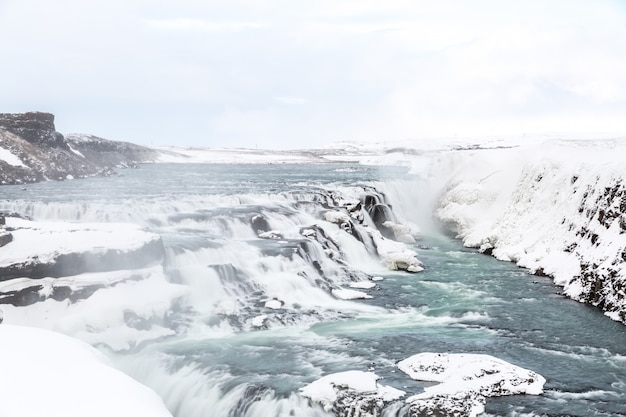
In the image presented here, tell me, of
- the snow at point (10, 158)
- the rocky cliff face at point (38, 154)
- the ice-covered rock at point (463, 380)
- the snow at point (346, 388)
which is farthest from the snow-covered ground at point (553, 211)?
the snow at point (10, 158)

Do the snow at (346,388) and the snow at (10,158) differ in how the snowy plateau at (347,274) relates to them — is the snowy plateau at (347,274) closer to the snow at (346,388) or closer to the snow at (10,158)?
the snow at (346,388)

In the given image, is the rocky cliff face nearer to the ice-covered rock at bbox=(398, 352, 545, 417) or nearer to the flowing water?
the flowing water

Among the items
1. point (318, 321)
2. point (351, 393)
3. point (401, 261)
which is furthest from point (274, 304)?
point (401, 261)

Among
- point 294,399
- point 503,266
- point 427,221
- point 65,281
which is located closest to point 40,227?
point 65,281

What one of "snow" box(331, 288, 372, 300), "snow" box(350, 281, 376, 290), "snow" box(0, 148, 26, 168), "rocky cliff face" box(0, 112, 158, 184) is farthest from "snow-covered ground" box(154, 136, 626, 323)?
"snow" box(0, 148, 26, 168)

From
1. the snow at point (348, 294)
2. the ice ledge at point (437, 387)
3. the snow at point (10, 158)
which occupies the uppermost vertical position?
the snow at point (10, 158)

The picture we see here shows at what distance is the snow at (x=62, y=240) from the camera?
1681 centimetres

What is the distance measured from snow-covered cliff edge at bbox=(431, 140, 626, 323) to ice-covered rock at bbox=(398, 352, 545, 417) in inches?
286

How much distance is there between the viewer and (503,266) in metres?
25.8

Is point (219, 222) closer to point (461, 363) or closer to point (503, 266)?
point (503, 266)

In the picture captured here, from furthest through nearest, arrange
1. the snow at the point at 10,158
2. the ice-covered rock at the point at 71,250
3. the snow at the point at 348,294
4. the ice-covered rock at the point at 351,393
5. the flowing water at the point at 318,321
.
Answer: the snow at the point at 10,158
the snow at the point at 348,294
the ice-covered rock at the point at 71,250
the flowing water at the point at 318,321
the ice-covered rock at the point at 351,393

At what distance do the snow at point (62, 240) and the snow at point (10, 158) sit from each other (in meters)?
38.4

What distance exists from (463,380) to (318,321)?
6411 millimetres

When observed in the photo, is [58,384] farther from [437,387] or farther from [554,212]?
[554,212]
